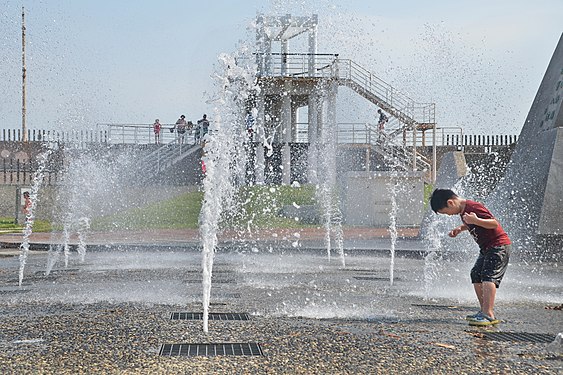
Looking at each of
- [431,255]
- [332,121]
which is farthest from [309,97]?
[431,255]

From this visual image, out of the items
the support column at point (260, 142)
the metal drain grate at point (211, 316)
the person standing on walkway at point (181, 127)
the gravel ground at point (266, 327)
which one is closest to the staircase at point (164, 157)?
the person standing on walkway at point (181, 127)

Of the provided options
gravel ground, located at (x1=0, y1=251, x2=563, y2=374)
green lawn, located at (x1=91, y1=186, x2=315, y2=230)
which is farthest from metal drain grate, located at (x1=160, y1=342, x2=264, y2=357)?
green lawn, located at (x1=91, y1=186, x2=315, y2=230)

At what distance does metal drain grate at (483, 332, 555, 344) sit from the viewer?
6.06m

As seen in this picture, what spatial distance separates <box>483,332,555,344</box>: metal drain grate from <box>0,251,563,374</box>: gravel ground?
107mm

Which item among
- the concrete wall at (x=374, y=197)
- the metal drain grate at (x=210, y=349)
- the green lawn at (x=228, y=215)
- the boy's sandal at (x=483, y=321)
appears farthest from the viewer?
the concrete wall at (x=374, y=197)

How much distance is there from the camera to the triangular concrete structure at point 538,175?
13758 mm

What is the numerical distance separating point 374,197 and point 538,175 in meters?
14.3

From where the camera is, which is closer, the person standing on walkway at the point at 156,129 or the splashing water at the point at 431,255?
the splashing water at the point at 431,255

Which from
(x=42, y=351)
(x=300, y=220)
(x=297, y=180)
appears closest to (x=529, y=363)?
(x=42, y=351)

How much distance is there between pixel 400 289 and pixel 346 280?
1170mm

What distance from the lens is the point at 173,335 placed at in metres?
5.98

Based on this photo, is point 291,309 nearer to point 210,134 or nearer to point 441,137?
point 210,134

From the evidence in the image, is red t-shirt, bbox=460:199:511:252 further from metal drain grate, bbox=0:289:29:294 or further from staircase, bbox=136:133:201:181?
staircase, bbox=136:133:201:181

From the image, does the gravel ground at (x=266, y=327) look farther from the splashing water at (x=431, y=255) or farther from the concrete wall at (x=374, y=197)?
the concrete wall at (x=374, y=197)
